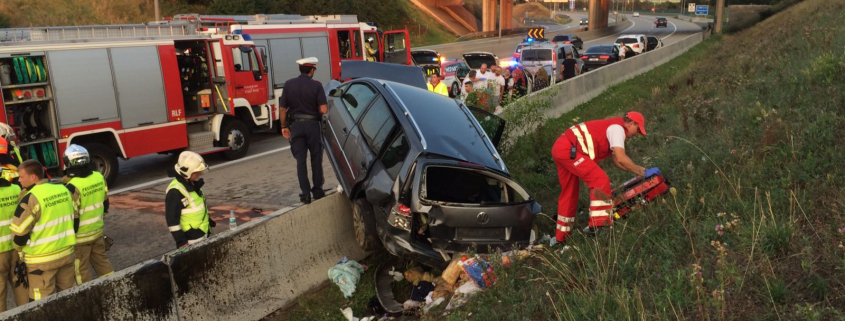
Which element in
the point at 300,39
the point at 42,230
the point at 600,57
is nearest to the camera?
the point at 42,230

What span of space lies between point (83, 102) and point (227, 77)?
309cm

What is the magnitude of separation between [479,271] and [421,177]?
1.03 m

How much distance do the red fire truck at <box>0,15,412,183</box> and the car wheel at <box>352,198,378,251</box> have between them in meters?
5.53

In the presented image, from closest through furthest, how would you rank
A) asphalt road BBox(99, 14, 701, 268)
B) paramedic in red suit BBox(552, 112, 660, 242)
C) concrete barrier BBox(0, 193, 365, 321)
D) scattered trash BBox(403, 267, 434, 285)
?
concrete barrier BBox(0, 193, 365, 321) → paramedic in red suit BBox(552, 112, 660, 242) → scattered trash BBox(403, 267, 434, 285) → asphalt road BBox(99, 14, 701, 268)

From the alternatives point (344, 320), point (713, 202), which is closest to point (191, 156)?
point (344, 320)

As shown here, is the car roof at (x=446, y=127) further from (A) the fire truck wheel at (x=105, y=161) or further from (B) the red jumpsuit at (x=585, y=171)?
(A) the fire truck wheel at (x=105, y=161)

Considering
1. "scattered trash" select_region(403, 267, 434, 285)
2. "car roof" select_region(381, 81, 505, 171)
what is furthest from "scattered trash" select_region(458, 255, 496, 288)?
"car roof" select_region(381, 81, 505, 171)

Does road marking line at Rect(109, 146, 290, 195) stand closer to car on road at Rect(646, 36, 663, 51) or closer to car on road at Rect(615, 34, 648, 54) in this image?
car on road at Rect(615, 34, 648, 54)

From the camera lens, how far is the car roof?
22.2ft

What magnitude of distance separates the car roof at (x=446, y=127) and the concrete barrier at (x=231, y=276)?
1314 millimetres

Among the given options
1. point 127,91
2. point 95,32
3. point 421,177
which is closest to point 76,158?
point 421,177

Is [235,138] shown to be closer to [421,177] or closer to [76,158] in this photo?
[76,158]

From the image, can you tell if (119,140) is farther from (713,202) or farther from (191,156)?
(713,202)

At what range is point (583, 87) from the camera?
18438 millimetres
